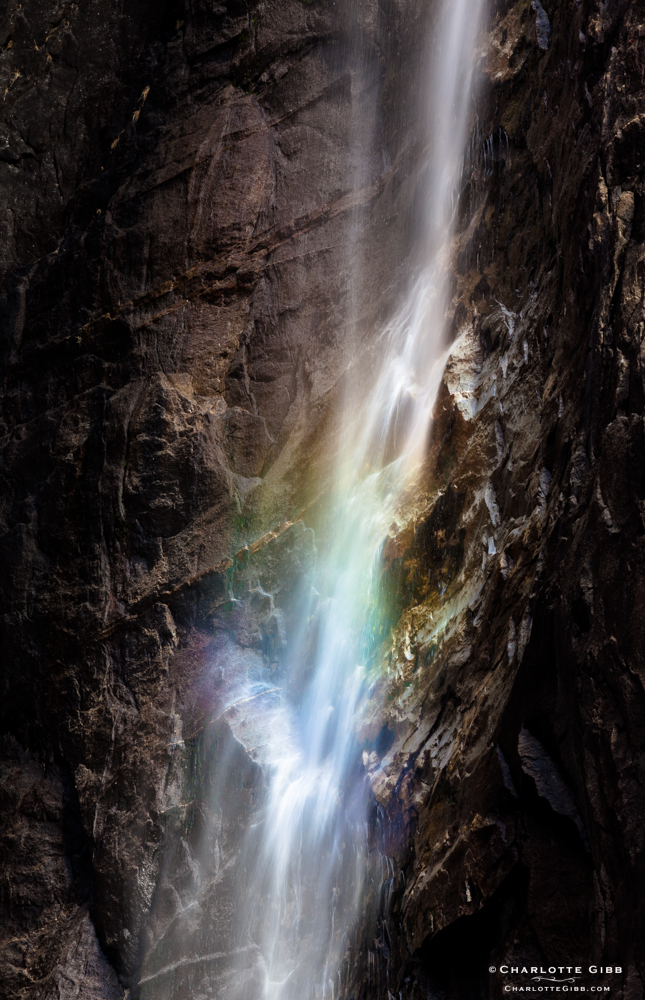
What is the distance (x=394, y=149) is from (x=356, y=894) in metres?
6.21

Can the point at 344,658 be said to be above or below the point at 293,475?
below

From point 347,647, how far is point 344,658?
0.09 metres

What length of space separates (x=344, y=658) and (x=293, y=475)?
5.69 feet

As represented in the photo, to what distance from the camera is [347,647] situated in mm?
5645

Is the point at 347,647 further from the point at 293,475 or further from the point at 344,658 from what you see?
the point at 293,475

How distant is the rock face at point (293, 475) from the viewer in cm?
308

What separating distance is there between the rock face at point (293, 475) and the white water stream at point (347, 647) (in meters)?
0.24

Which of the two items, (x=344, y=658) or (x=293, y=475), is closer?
(x=344, y=658)

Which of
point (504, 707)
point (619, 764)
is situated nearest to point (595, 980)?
point (619, 764)

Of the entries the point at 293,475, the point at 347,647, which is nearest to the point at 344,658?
the point at 347,647

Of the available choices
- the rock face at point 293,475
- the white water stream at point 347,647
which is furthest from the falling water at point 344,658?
the rock face at point 293,475

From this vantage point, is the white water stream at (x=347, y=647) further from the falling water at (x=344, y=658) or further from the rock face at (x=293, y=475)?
the rock face at (x=293, y=475)

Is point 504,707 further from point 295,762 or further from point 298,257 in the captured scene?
point 298,257

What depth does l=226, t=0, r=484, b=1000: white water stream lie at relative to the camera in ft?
16.1
